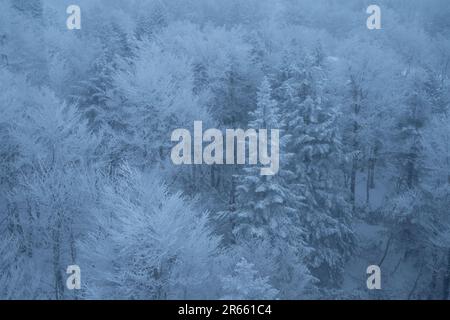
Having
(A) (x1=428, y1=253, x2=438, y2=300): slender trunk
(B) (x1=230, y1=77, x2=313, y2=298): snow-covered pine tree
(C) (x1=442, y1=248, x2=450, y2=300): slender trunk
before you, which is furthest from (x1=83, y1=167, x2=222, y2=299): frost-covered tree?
(A) (x1=428, y1=253, x2=438, y2=300): slender trunk

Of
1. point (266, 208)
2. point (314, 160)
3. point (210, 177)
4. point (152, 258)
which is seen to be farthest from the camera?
point (210, 177)

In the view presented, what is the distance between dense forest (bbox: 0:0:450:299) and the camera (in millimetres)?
15242

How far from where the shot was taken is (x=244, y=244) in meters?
17.8

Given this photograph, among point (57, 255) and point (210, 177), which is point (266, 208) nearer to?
point (57, 255)

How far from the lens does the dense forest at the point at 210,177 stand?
15.2 metres

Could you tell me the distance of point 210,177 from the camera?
29.1 metres

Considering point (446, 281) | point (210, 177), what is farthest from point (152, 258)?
point (446, 281)

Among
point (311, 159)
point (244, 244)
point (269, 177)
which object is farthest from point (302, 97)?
point (244, 244)

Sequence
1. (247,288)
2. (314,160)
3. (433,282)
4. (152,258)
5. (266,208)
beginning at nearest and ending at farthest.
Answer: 1. (247,288)
2. (152,258)
3. (266,208)
4. (314,160)
5. (433,282)

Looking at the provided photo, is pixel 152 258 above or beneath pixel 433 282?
above

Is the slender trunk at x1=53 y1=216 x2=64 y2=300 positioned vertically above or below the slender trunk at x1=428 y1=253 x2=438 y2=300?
above

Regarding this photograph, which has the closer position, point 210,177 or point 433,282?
point 433,282

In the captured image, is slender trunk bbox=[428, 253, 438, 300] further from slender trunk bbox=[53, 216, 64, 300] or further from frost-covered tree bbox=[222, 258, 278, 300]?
slender trunk bbox=[53, 216, 64, 300]
